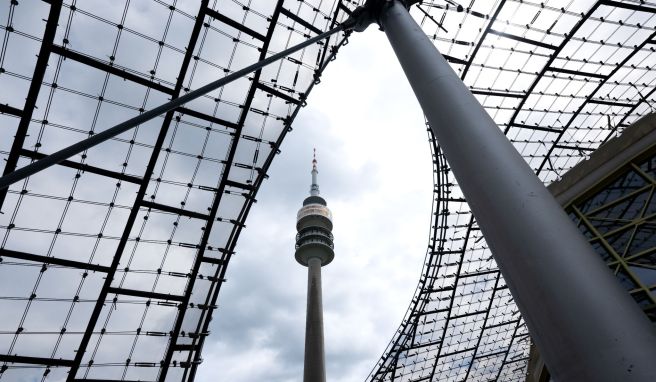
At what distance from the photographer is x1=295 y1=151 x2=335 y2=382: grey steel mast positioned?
34.9 m

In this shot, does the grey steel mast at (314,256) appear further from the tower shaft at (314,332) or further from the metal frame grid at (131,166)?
the metal frame grid at (131,166)

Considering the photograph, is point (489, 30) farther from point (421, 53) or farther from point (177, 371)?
point (177, 371)

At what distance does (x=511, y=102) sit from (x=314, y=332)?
23.7m

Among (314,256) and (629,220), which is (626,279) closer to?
(629,220)

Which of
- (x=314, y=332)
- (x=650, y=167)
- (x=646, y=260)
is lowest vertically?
(x=646, y=260)

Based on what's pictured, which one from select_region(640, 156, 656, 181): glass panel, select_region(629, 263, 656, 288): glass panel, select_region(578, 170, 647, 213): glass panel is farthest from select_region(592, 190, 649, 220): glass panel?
select_region(629, 263, 656, 288): glass panel

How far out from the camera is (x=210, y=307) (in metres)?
25.2

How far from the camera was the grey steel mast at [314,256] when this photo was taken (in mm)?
34875

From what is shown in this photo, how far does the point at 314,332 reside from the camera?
37375mm

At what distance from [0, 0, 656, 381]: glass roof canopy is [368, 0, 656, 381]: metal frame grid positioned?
0.40ft

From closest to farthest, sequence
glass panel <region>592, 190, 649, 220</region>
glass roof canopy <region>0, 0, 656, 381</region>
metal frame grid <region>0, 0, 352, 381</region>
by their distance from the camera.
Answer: glass panel <region>592, 190, 649, 220</region>, metal frame grid <region>0, 0, 352, 381</region>, glass roof canopy <region>0, 0, 656, 381</region>

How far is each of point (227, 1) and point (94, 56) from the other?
234 inches

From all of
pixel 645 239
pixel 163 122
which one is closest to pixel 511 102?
pixel 645 239

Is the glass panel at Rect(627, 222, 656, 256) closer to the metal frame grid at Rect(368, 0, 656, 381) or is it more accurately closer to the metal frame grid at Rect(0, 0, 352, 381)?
the metal frame grid at Rect(368, 0, 656, 381)
